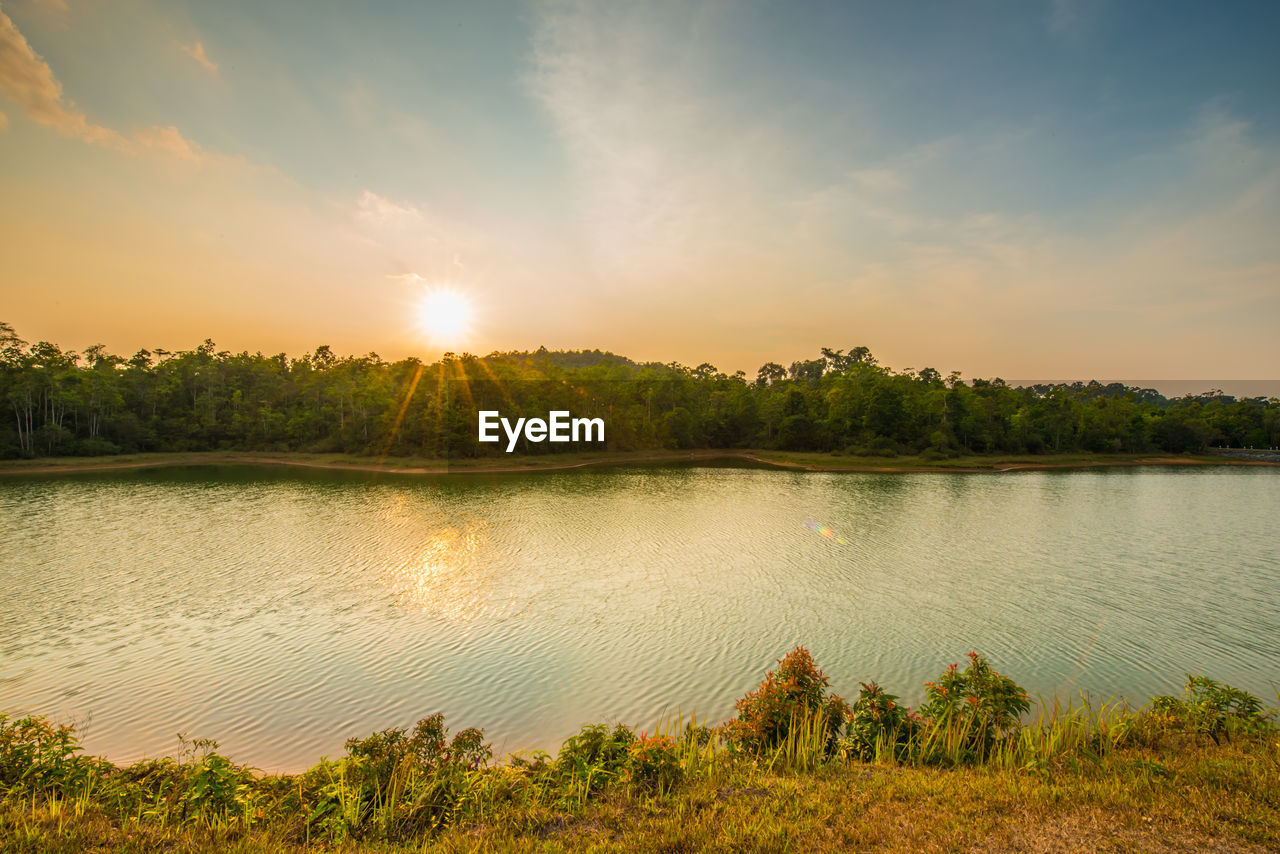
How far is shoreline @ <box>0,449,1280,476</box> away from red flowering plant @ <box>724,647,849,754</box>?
49423 mm

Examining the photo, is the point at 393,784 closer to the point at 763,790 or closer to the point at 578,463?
the point at 763,790

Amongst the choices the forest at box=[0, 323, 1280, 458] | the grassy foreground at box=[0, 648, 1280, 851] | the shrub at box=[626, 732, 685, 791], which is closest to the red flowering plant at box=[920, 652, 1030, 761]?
the grassy foreground at box=[0, 648, 1280, 851]

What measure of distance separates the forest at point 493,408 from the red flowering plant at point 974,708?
5940 cm

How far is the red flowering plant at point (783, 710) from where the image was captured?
24.5 ft

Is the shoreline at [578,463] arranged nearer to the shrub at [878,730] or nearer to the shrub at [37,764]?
the shrub at [37,764]

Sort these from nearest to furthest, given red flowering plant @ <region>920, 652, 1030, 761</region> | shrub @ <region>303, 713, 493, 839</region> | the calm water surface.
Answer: shrub @ <region>303, 713, 493, 839</region> < red flowering plant @ <region>920, 652, 1030, 761</region> < the calm water surface

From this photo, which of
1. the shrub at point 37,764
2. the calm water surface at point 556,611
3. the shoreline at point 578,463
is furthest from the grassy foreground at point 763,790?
the shoreline at point 578,463

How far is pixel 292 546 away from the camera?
74.4ft

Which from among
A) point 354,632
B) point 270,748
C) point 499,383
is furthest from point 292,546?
point 499,383

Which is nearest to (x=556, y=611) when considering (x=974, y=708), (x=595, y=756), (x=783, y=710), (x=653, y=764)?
(x=595, y=756)

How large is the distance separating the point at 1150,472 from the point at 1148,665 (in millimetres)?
65568

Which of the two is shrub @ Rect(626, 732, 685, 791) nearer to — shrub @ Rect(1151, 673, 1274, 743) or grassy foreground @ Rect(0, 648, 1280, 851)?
grassy foreground @ Rect(0, 648, 1280, 851)

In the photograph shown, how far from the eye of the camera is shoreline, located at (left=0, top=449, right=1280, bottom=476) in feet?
182

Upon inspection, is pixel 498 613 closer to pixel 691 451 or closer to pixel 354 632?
pixel 354 632
